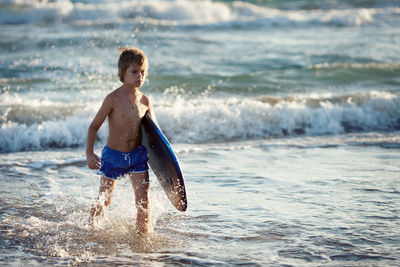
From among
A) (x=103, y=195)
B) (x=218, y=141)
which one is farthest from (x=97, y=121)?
(x=218, y=141)

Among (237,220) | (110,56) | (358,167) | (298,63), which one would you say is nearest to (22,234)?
(237,220)

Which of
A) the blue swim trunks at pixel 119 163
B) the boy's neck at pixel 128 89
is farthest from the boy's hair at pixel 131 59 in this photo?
the blue swim trunks at pixel 119 163

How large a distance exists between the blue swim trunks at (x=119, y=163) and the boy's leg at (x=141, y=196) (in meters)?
0.05

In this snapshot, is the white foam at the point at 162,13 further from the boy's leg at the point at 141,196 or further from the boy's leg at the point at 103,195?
the boy's leg at the point at 141,196

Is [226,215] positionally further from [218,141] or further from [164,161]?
[218,141]

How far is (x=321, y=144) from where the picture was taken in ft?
27.0

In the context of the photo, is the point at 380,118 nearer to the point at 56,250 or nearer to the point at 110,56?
the point at 110,56

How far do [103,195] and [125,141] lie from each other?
50 centimetres

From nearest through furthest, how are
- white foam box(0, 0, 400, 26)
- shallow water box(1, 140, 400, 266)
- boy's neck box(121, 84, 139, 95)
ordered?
1. shallow water box(1, 140, 400, 266)
2. boy's neck box(121, 84, 139, 95)
3. white foam box(0, 0, 400, 26)

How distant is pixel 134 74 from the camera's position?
13.9 feet

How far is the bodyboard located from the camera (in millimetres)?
4520

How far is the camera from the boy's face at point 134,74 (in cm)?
423

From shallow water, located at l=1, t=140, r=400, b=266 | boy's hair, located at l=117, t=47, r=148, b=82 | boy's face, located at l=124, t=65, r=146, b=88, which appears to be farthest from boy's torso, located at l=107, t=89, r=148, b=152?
shallow water, located at l=1, t=140, r=400, b=266

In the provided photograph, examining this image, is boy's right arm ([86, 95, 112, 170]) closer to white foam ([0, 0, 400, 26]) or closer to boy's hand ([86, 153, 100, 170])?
boy's hand ([86, 153, 100, 170])
